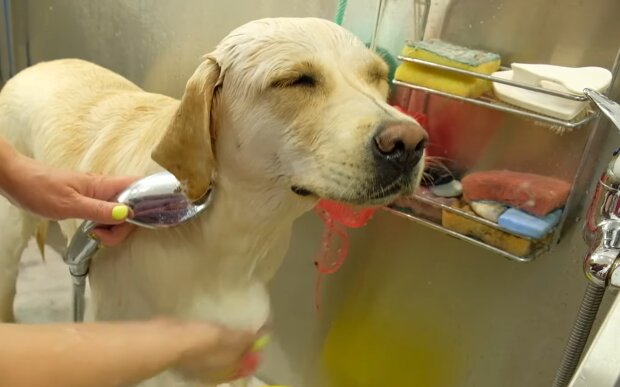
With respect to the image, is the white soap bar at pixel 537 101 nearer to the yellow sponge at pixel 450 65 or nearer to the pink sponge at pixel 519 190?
the yellow sponge at pixel 450 65

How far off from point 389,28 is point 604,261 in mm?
637

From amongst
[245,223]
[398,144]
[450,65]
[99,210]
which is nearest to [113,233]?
[99,210]

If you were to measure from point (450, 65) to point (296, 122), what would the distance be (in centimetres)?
31

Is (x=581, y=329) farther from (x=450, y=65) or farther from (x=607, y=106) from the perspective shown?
(x=450, y=65)

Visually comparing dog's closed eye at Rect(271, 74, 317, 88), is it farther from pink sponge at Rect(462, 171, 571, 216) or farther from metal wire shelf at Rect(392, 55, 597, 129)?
pink sponge at Rect(462, 171, 571, 216)

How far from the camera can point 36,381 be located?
0.56m

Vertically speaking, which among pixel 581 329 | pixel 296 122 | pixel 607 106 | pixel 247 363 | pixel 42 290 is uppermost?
pixel 607 106

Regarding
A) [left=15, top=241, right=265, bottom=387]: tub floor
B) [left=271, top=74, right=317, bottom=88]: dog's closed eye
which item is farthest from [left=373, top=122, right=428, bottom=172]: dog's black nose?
[left=15, top=241, right=265, bottom=387]: tub floor

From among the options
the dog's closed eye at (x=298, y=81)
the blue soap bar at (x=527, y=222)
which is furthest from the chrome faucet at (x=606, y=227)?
the dog's closed eye at (x=298, y=81)

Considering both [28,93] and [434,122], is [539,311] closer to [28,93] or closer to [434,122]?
[434,122]

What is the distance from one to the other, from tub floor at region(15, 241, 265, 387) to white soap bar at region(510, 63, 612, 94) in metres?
1.54

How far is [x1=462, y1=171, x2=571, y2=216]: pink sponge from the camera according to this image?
0.99 m

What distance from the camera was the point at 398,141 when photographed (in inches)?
30.7

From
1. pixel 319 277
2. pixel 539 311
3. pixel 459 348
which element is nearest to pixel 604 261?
pixel 539 311
